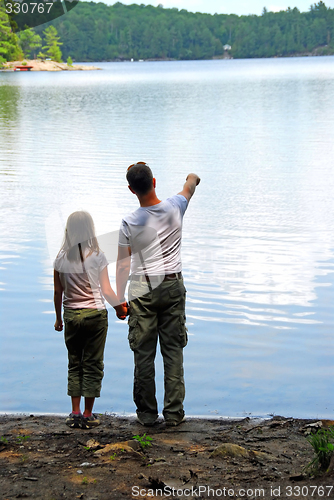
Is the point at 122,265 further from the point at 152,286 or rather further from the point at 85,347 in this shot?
the point at 85,347

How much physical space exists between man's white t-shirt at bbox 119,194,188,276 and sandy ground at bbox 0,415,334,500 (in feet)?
3.54

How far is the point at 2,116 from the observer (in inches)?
1299

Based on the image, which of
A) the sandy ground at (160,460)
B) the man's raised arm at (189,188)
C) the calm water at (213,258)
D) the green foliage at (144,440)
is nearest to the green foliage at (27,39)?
the calm water at (213,258)

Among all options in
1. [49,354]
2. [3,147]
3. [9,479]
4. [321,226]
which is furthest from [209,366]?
[3,147]

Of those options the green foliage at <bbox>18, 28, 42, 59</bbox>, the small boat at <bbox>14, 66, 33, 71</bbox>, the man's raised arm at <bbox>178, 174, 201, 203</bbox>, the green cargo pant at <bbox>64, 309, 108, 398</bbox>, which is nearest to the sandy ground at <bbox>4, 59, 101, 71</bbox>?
the small boat at <bbox>14, 66, 33, 71</bbox>

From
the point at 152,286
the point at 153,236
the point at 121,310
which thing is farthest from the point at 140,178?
the point at 121,310

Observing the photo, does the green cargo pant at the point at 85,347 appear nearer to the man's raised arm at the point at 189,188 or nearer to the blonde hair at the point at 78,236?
the blonde hair at the point at 78,236

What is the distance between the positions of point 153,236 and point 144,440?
1.28 m

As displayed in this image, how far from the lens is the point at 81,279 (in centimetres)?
418

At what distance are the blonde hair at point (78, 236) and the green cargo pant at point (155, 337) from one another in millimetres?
395

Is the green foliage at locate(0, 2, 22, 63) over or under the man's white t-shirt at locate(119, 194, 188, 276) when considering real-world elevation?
over

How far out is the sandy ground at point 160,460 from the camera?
3092 millimetres

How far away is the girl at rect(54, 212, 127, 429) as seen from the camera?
13.6ft

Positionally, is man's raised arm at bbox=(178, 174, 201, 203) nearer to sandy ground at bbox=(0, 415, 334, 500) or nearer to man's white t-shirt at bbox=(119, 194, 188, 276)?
man's white t-shirt at bbox=(119, 194, 188, 276)
